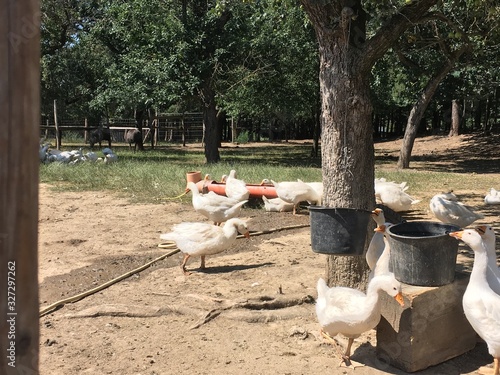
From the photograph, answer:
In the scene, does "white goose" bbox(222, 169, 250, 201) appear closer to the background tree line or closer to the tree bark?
the tree bark

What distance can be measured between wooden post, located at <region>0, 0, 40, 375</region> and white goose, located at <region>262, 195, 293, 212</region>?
886 cm

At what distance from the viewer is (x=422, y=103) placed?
58.4 feet

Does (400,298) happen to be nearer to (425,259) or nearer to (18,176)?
(425,259)

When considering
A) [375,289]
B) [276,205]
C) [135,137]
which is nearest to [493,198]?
[276,205]

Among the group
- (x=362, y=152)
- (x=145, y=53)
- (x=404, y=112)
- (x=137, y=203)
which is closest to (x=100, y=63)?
(x=145, y=53)

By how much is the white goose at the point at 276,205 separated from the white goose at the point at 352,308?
19.4 feet

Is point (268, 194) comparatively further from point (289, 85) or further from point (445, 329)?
point (289, 85)

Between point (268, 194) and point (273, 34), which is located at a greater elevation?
point (273, 34)

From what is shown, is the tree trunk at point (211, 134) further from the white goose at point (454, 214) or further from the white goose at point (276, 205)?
the white goose at point (454, 214)

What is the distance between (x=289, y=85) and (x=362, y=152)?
16.0 metres

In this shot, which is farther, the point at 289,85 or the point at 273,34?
the point at 289,85

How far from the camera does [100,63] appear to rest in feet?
97.2

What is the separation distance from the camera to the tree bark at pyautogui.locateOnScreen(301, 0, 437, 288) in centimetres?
507

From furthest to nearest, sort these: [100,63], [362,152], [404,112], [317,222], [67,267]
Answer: [404,112]
[100,63]
[67,267]
[362,152]
[317,222]
